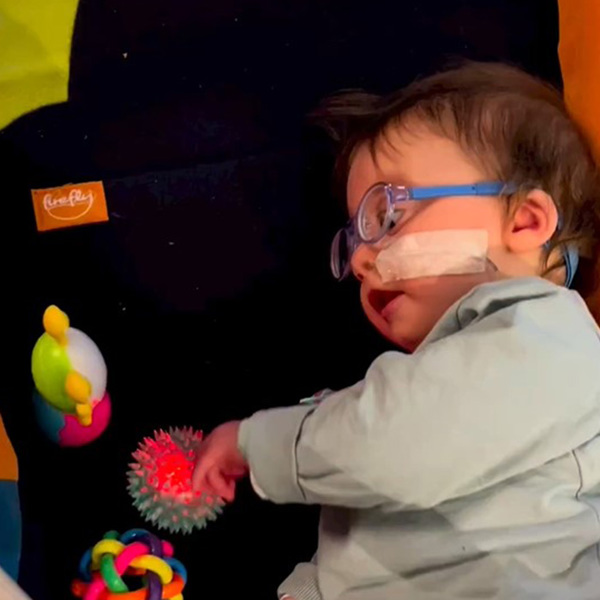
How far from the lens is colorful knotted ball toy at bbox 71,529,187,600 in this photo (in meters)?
0.99

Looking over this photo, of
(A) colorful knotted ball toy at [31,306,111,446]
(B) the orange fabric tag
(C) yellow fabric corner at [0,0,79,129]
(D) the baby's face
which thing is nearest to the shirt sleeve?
(D) the baby's face

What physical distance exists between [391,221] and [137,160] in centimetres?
29

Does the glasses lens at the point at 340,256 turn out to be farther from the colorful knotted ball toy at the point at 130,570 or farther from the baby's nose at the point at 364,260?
the colorful knotted ball toy at the point at 130,570

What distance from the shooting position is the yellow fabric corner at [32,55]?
1.19m

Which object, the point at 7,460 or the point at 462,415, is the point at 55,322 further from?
the point at 462,415

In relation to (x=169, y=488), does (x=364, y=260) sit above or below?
above

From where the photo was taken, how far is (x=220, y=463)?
1.08 meters

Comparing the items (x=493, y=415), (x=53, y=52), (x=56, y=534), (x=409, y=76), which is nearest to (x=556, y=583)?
(x=493, y=415)

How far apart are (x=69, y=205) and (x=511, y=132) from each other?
45 cm

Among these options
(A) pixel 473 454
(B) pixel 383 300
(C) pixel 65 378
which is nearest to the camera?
(A) pixel 473 454

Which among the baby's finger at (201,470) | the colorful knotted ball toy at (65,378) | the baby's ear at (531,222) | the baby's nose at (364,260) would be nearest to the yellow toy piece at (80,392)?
the colorful knotted ball toy at (65,378)

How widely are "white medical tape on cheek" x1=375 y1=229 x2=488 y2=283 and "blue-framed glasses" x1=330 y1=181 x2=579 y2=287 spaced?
0.03 m

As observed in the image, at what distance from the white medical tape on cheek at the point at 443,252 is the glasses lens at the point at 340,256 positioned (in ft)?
0.36

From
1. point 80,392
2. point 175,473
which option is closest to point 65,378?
point 80,392
